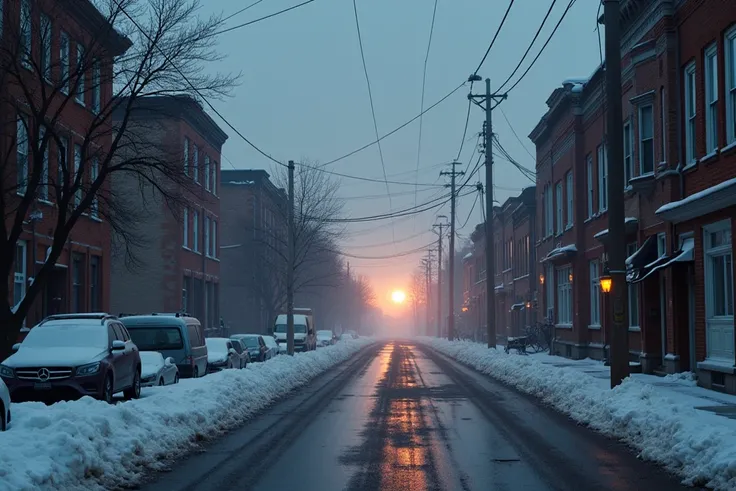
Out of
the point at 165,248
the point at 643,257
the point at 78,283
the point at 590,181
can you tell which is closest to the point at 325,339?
the point at 165,248

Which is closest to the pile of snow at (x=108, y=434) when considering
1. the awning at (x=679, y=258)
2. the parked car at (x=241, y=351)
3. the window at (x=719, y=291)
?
the window at (x=719, y=291)

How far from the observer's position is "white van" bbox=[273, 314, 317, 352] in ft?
169

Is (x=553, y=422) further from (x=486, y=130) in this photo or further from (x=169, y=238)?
(x=169, y=238)

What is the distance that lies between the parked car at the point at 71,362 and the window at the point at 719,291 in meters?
13.0

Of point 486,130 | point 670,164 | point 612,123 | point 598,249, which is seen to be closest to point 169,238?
point 486,130

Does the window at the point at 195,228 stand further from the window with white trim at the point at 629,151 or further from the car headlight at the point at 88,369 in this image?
the car headlight at the point at 88,369

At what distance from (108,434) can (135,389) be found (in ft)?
28.4

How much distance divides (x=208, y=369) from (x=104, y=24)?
1152cm

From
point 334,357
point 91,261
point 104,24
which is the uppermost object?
point 104,24

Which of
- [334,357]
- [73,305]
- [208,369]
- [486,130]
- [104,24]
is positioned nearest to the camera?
[104,24]

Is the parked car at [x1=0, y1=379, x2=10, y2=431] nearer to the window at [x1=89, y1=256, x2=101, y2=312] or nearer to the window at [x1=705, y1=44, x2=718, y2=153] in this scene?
the window at [x1=705, y1=44, x2=718, y2=153]

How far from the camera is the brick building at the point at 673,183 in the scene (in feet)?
68.9

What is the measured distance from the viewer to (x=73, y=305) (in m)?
34.7

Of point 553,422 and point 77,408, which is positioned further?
point 553,422
